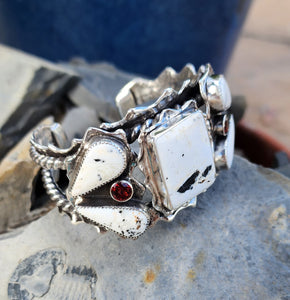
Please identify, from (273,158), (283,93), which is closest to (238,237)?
(273,158)

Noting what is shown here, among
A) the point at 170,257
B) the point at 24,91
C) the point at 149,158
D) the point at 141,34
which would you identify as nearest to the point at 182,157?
the point at 149,158

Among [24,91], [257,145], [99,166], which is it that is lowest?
[257,145]

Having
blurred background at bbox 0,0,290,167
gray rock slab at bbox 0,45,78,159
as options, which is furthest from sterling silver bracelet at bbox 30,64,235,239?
blurred background at bbox 0,0,290,167

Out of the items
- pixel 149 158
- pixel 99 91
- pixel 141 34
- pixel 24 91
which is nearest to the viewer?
pixel 149 158

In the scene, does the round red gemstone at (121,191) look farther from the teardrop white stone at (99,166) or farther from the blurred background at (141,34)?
the blurred background at (141,34)

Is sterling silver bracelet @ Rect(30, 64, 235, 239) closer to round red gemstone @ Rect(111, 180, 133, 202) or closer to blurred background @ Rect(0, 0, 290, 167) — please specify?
round red gemstone @ Rect(111, 180, 133, 202)

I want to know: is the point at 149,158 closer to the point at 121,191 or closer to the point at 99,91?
the point at 121,191

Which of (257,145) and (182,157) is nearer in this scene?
(182,157)

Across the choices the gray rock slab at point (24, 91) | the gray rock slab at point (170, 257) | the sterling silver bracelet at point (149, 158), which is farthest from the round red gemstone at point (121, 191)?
the gray rock slab at point (24, 91)
